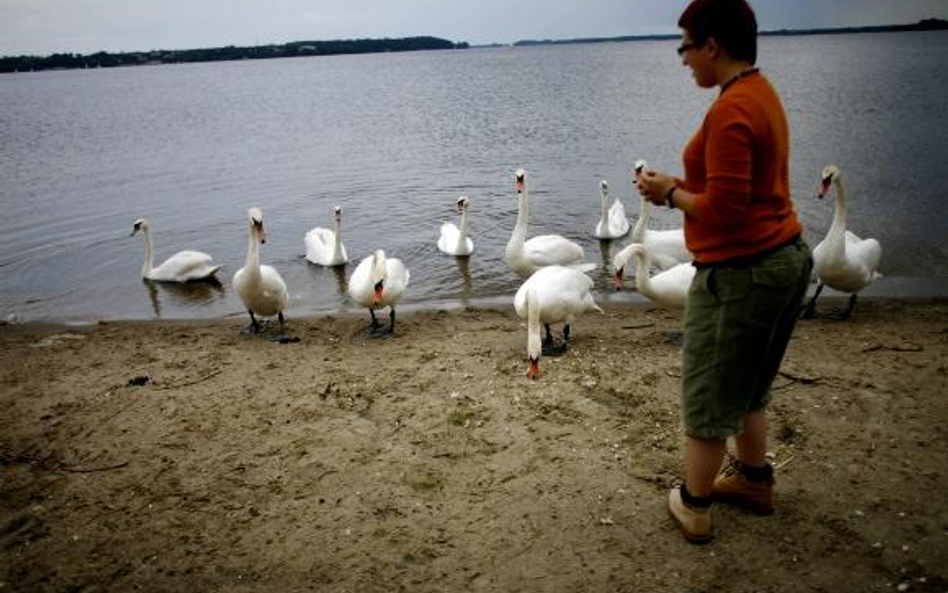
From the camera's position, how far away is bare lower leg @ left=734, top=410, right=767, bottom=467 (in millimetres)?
3820

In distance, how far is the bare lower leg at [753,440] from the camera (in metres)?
3.82

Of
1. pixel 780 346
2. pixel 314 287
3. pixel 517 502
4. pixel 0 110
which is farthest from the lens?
pixel 0 110

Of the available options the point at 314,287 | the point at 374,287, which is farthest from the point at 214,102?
the point at 374,287

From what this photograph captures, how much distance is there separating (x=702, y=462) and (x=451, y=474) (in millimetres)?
1929

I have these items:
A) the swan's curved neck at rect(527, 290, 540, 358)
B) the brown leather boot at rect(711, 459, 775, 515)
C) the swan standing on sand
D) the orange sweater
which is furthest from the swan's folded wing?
the orange sweater

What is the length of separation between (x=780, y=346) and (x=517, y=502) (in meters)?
2.02

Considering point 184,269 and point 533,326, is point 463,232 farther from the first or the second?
point 533,326

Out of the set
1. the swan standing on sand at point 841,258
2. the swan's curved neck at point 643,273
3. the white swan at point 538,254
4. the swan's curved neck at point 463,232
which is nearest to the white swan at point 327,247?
the swan's curved neck at point 463,232

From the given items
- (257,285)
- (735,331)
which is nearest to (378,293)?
(257,285)

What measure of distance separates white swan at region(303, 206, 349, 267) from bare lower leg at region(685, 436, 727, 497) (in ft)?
32.6

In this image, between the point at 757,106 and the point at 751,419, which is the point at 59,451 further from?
the point at 757,106

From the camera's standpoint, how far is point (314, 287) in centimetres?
1211

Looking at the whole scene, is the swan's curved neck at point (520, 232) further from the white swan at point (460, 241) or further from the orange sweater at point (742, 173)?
the orange sweater at point (742, 173)

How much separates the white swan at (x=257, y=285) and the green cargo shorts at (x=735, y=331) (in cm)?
671
